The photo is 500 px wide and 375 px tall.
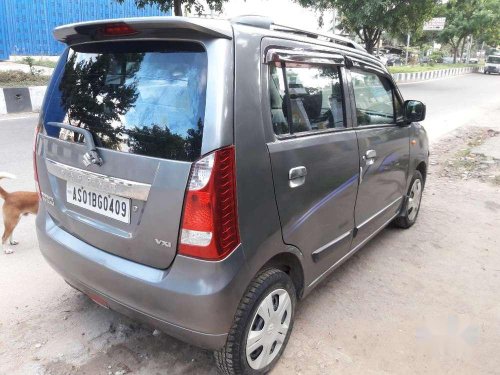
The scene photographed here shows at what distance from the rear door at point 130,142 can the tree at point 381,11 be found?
18.1 m

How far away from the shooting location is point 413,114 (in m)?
3.78

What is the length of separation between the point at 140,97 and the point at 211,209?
0.66 m

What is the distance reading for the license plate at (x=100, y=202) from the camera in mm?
1997

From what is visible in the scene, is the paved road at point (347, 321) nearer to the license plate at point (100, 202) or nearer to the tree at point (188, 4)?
the license plate at point (100, 202)

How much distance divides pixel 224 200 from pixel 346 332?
4.72 ft

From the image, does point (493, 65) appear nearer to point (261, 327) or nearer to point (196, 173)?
point (261, 327)

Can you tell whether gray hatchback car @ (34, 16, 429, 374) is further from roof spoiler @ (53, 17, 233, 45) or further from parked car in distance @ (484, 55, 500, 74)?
parked car in distance @ (484, 55, 500, 74)

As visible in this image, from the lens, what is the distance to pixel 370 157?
10.0 feet

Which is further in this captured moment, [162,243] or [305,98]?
[305,98]

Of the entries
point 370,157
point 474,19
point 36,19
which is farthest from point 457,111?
point 474,19

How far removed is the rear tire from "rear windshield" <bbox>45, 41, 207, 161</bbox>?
297 cm

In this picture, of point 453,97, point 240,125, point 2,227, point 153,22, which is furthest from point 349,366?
point 453,97

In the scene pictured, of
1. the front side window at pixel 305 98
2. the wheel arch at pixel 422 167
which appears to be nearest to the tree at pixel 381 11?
the wheel arch at pixel 422 167

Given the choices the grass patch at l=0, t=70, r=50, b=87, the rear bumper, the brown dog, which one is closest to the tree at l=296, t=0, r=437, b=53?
the grass patch at l=0, t=70, r=50, b=87
